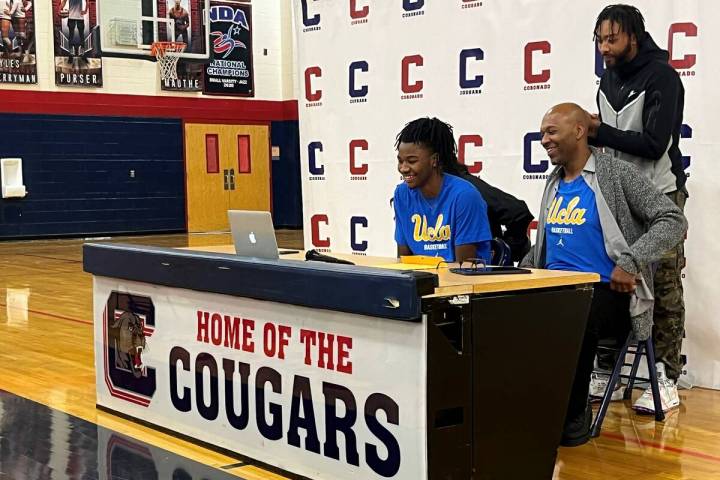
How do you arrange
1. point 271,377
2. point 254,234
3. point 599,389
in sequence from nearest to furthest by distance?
point 271,377 → point 254,234 → point 599,389

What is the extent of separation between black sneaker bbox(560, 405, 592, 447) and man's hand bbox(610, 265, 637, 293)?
17.7 inches

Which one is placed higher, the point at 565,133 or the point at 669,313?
the point at 565,133

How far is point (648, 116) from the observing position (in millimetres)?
3859

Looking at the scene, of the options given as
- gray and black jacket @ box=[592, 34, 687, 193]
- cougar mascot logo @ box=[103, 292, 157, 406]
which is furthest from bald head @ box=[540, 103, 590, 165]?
cougar mascot logo @ box=[103, 292, 157, 406]

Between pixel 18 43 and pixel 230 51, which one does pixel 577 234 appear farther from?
pixel 230 51

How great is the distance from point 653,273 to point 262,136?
43.7 feet

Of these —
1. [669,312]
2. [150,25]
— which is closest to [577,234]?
[669,312]

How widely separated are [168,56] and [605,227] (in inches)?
476

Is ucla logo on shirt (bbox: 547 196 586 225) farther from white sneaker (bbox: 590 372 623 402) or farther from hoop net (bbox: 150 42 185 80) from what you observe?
hoop net (bbox: 150 42 185 80)

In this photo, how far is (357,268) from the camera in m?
2.74

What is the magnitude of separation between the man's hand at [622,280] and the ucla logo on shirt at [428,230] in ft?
1.99

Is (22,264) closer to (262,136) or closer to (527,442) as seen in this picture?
(262,136)

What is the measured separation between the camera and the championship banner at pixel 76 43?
14117 millimetres

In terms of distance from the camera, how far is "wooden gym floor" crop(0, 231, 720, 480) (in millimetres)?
3143
